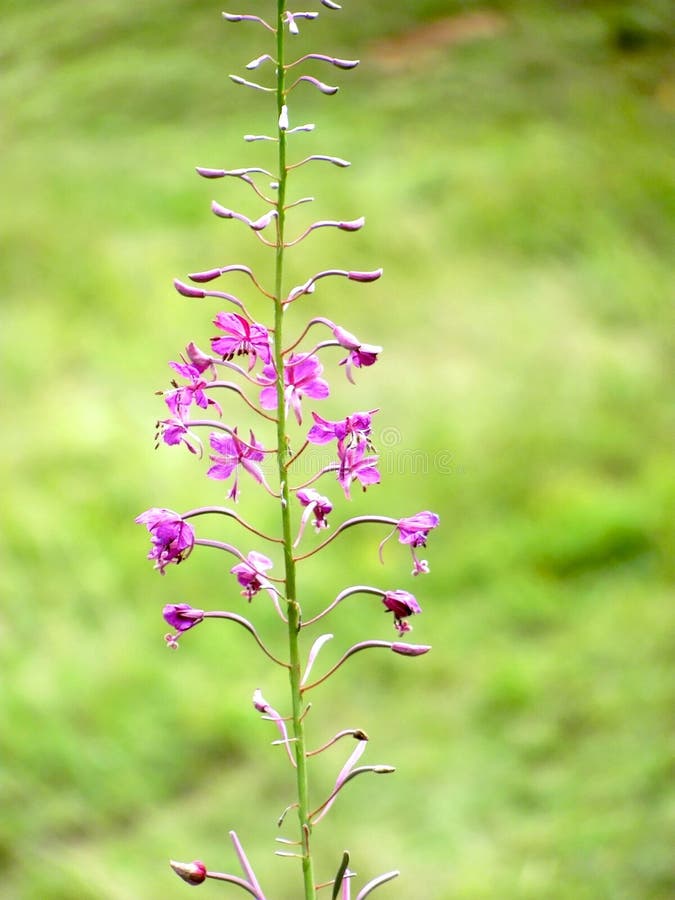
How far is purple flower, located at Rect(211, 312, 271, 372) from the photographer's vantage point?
1.38 metres

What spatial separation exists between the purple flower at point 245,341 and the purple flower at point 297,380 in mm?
22

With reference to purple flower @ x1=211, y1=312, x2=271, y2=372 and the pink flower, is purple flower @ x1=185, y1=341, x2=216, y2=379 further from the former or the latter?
the pink flower

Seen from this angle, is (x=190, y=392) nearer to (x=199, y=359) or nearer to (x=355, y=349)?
(x=199, y=359)

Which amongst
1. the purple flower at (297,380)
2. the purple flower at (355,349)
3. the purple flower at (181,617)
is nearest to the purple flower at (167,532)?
the purple flower at (181,617)

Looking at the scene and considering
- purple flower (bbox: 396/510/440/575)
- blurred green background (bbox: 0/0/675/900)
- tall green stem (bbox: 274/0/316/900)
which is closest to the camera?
tall green stem (bbox: 274/0/316/900)

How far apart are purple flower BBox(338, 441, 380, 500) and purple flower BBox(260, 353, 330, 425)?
0.08 metres

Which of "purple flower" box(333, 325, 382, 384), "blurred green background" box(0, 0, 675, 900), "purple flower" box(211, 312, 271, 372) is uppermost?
"blurred green background" box(0, 0, 675, 900)

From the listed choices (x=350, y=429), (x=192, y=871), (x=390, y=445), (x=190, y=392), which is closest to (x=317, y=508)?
(x=350, y=429)

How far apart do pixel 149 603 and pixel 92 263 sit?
60.6 inches

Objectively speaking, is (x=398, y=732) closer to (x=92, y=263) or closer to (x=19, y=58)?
(x=92, y=263)

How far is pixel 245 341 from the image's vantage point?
1390mm

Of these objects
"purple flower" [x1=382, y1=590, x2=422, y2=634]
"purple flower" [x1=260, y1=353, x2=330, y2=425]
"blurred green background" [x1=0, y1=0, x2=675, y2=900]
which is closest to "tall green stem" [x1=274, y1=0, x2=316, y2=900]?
"purple flower" [x1=260, y1=353, x2=330, y2=425]

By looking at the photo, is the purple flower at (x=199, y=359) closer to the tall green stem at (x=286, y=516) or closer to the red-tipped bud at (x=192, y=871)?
the tall green stem at (x=286, y=516)

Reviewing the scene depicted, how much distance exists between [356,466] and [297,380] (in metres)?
0.14
